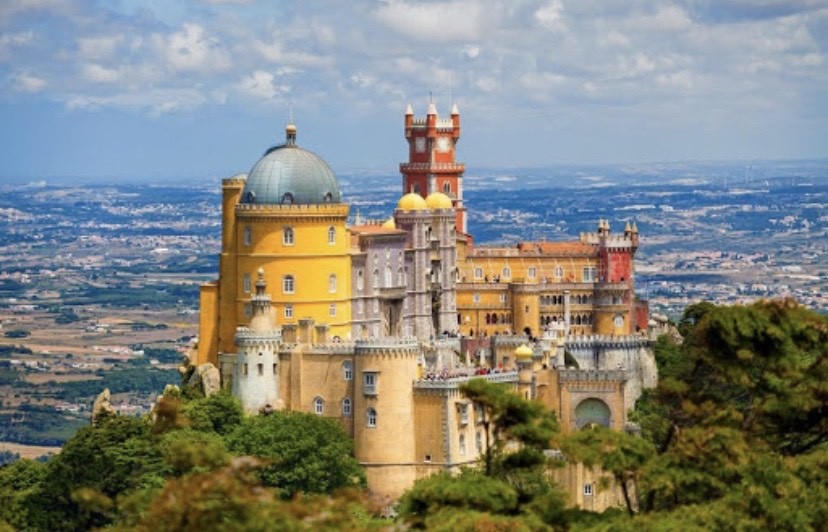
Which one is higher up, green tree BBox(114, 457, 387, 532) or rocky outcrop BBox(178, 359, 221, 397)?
rocky outcrop BBox(178, 359, 221, 397)

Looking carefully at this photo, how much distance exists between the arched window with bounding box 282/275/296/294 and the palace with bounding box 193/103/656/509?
0.42ft

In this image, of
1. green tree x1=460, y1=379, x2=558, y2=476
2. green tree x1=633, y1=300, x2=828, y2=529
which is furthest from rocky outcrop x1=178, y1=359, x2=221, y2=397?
green tree x1=460, y1=379, x2=558, y2=476

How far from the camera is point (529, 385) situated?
399 feet

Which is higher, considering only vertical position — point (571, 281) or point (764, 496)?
point (571, 281)

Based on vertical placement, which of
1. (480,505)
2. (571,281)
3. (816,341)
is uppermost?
(571,281)

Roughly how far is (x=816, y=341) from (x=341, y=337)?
4889cm

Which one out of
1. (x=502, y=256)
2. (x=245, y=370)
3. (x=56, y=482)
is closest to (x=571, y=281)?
(x=502, y=256)

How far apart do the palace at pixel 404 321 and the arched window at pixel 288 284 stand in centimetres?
13

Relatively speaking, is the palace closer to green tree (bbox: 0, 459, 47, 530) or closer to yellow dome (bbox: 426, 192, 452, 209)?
yellow dome (bbox: 426, 192, 452, 209)

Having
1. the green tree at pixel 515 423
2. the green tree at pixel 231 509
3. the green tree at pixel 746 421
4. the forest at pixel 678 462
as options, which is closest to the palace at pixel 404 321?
the forest at pixel 678 462

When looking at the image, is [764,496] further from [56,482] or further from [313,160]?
[313,160]

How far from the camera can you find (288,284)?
411 feet

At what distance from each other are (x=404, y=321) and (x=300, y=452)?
2264cm

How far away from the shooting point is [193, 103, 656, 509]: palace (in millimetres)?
115250
